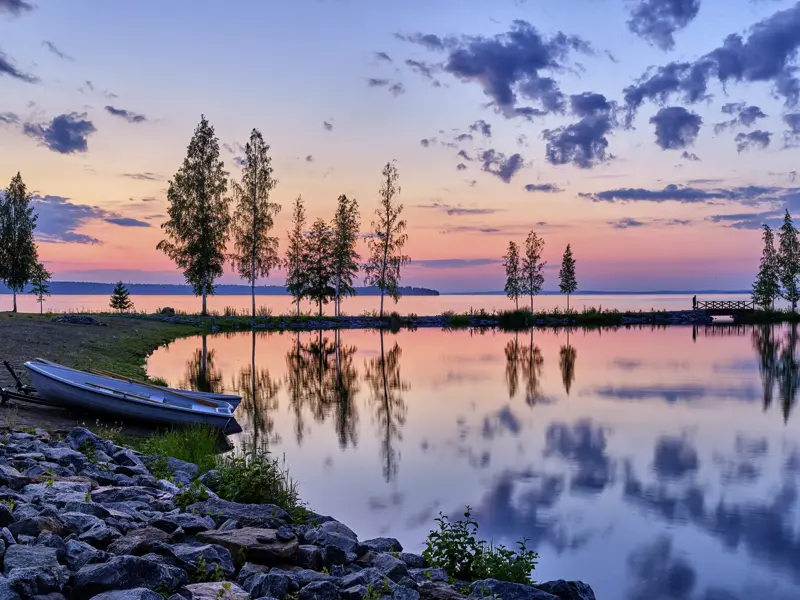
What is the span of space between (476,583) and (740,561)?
522 cm

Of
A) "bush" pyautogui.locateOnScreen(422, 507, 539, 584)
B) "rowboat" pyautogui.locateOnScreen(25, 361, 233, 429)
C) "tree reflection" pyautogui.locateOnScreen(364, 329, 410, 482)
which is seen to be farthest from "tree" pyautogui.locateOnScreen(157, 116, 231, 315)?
"bush" pyautogui.locateOnScreen(422, 507, 539, 584)

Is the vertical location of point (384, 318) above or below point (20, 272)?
below

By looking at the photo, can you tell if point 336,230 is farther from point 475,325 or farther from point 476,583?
point 476,583

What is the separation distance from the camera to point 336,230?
69.8 m

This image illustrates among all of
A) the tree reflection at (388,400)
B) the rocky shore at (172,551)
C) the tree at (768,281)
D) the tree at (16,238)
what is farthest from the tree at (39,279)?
the tree at (768,281)

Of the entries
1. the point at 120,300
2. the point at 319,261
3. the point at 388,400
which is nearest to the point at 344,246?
the point at 319,261

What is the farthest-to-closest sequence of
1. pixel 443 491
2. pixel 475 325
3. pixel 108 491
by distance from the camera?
pixel 475 325 < pixel 443 491 < pixel 108 491

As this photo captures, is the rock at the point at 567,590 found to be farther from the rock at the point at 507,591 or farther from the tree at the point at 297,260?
the tree at the point at 297,260

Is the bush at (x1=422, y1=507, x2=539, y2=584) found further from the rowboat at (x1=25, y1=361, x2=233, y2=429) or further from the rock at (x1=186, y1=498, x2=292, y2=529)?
the rowboat at (x1=25, y1=361, x2=233, y2=429)

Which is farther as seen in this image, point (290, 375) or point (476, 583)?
point (290, 375)

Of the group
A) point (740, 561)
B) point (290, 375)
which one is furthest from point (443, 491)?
point (290, 375)

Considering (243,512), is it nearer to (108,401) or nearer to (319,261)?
(108,401)

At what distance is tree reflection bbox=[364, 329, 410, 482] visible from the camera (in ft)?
54.2

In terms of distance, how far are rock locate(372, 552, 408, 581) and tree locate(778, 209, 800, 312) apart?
8763cm
